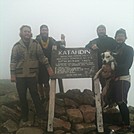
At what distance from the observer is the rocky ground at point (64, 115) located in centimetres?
241

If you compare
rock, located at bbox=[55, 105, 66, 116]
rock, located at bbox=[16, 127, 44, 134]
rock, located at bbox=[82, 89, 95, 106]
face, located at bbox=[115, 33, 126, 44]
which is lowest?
rock, located at bbox=[16, 127, 44, 134]

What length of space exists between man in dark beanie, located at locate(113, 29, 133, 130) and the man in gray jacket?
548 millimetres

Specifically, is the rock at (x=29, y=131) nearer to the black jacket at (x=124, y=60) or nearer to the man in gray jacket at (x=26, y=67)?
the man in gray jacket at (x=26, y=67)

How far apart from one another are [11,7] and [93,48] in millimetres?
765

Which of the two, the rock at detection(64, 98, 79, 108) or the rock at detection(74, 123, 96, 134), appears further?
the rock at detection(64, 98, 79, 108)

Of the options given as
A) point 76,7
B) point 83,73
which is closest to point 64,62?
point 83,73

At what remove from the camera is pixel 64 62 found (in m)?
2.47

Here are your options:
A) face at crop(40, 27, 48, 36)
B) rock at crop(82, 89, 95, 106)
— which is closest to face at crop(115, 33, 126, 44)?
rock at crop(82, 89, 95, 106)

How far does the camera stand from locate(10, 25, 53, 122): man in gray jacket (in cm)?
246

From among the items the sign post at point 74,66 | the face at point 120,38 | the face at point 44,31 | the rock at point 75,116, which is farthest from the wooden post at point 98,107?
the face at point 44,31

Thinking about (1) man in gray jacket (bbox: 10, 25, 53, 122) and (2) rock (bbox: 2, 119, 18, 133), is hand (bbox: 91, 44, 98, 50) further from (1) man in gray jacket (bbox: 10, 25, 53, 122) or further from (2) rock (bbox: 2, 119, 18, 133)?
(2) rock (bbox: 2, 119, 18, 133)

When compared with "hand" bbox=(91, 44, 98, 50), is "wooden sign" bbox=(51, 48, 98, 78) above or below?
below

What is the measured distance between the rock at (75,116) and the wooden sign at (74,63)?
0.28m

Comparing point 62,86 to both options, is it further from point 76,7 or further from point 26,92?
point 76,7
